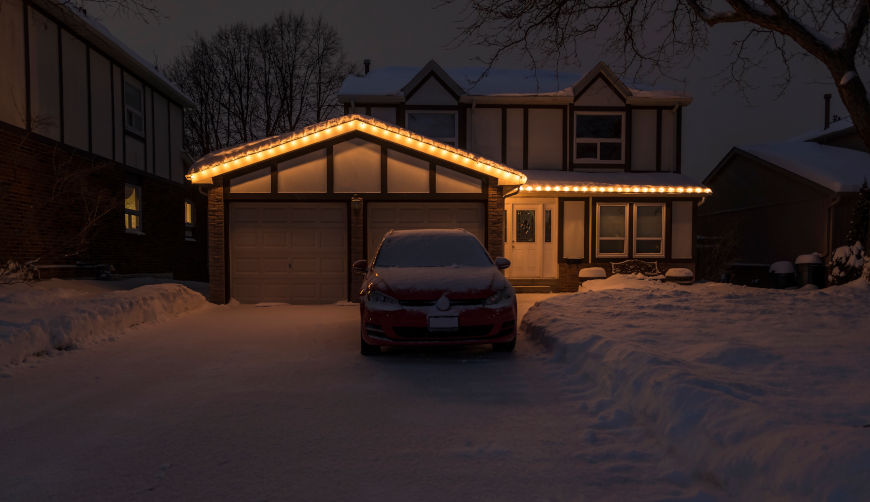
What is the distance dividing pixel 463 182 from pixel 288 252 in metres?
4.50

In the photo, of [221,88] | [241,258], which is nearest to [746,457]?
[241,258]

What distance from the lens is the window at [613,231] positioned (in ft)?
53.2

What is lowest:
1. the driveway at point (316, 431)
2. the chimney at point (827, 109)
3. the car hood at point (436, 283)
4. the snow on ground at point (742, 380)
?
the driveway at point (316, 431)

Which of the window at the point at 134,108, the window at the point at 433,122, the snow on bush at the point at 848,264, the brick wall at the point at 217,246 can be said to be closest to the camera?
the brick wall at the point at 217,246

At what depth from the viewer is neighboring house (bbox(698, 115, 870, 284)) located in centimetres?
1683

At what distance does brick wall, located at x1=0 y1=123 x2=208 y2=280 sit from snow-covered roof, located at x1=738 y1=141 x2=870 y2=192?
21260 mm

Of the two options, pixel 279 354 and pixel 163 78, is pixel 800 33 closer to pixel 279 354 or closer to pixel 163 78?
pixel 279 354

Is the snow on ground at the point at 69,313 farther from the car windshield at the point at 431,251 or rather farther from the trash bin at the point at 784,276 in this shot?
the trash bin at the point at 784,276

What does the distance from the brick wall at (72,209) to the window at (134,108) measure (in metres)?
1.54

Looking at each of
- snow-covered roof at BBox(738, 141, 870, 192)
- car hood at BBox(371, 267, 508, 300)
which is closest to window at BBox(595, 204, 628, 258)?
snow-covered roof at BBox(738, 141, 870, 192)

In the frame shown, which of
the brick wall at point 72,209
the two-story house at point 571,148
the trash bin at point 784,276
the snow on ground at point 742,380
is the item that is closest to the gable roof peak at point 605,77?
the two-story house at point 571,148

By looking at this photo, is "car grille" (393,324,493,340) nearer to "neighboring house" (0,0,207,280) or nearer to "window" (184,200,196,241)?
"neighboring house" (0,0,207,280)

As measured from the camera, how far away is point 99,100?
14492 mm

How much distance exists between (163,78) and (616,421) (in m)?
18.7
